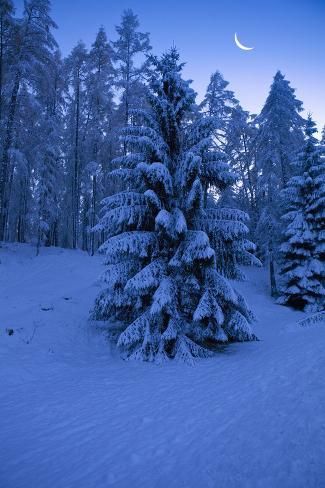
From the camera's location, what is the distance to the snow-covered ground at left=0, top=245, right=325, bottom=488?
3188 mm

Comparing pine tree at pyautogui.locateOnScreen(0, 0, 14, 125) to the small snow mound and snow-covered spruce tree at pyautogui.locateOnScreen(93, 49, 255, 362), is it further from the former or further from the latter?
the small snow mound

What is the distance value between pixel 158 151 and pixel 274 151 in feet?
48.7

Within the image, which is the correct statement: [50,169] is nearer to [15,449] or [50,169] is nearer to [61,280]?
[61,280]

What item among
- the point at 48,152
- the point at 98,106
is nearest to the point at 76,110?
the point at 98,106

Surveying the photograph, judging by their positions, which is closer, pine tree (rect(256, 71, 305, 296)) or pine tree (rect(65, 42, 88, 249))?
pine tree (rect(256, 71, 305, 296))

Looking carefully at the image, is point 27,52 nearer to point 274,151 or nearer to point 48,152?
point 48,152

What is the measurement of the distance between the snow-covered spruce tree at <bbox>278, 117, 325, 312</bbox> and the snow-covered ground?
26.3 feet

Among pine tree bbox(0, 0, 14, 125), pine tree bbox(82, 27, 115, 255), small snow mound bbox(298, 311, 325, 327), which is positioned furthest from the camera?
pine tree bbox(82, 27, 115, 255)

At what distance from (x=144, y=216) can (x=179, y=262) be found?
6.77ft

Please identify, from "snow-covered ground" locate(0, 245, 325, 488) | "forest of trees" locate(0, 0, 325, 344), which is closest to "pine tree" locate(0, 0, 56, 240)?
"forest of trees" locate(0, 0, 325, 344)

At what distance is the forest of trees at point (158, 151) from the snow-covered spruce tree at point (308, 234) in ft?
0.21

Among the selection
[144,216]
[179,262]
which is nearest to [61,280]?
[144,216]

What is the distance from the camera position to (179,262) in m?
8.34

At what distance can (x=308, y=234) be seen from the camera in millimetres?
16188
